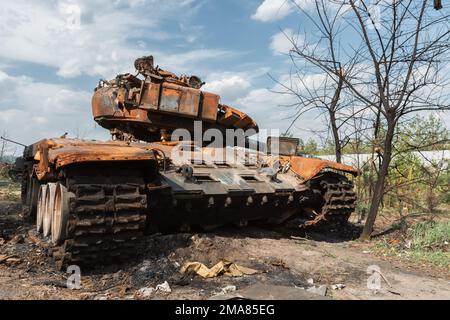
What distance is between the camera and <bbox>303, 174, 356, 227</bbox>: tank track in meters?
7.91

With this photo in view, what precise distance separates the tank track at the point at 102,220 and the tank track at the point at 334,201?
3.48 meters

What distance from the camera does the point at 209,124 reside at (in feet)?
29.1

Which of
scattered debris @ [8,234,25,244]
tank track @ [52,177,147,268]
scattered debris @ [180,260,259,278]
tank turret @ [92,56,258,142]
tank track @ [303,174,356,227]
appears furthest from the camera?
tank turret @ [92,56,258,142]

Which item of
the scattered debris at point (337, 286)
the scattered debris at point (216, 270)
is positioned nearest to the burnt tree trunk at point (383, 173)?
the scattered debris at point (337, 286)

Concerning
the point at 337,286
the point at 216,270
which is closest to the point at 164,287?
the point at 216,270

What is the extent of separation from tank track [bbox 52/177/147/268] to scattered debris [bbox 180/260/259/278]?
67cm

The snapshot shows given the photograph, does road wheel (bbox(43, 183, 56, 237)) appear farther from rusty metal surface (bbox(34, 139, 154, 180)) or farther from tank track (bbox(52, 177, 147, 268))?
tank track (bbox(52, 177, 147, 268))

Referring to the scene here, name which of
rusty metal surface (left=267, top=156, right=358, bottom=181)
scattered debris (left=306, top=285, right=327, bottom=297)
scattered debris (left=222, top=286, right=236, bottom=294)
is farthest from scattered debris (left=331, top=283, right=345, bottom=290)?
rusty metal surface (left=267, top=156, right=358, bottom=181)

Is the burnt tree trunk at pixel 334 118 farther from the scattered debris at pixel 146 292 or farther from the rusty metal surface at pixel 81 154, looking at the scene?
the scattered debris at pixel 146 292

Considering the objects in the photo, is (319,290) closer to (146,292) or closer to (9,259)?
(146,292)

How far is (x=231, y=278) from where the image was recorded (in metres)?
5.37

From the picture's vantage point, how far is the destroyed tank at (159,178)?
210 inches

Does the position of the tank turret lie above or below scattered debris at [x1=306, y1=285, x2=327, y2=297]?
above
